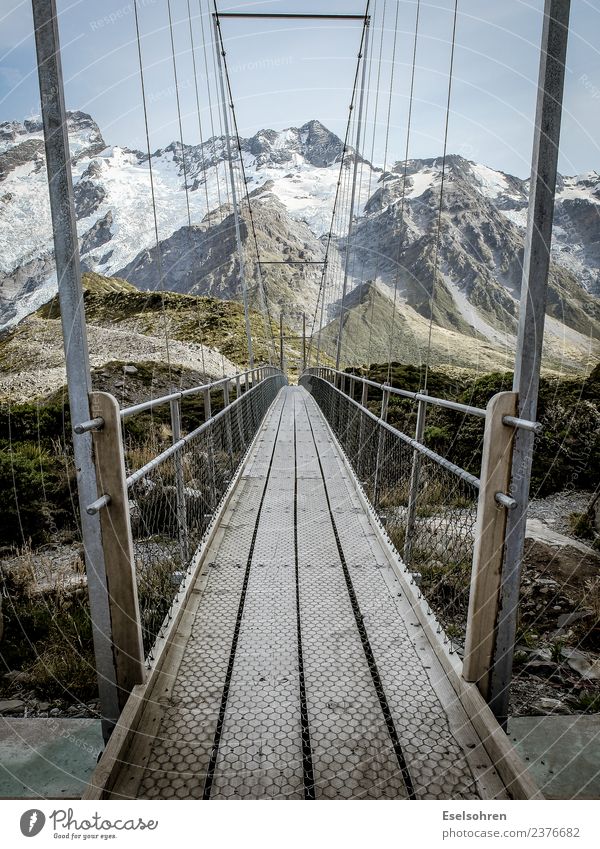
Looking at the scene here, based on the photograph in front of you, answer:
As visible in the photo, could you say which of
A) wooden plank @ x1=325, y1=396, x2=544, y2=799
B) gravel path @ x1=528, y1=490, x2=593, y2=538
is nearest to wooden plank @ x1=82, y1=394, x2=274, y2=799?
wooden plank @ x1=325, y1=396, x2=544, y2=799

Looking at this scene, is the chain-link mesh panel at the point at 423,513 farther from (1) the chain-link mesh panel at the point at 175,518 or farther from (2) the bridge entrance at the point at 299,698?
(1) the chain-link mesh panel at the point at 175,518

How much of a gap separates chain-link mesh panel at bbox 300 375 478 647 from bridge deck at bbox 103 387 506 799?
0.87 ft

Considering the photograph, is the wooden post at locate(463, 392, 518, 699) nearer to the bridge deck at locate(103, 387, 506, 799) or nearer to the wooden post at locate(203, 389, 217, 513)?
the bridge deck at locate(103, 387, 506, 799)

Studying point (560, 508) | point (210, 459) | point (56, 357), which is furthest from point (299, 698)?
point (56, 357)

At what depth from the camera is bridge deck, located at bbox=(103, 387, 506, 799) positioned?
1.54 metres

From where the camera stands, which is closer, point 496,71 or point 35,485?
point 496,71

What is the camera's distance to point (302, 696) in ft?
6.27

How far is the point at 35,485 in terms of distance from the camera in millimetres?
5930

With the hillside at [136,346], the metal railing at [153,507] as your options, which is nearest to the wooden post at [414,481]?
the metal railing at [153,507]

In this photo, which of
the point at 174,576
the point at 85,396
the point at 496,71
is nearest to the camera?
the point at 85,396
